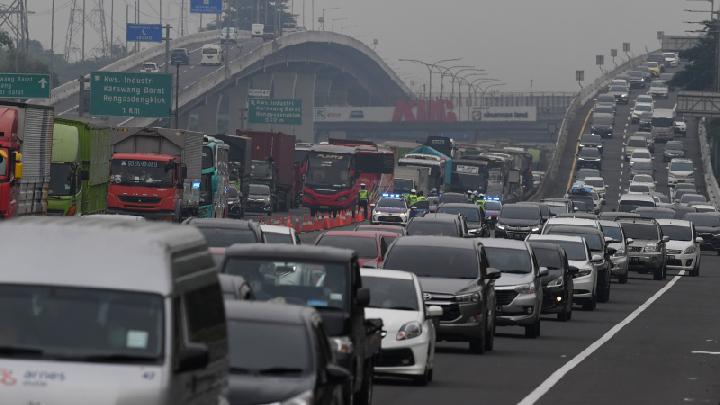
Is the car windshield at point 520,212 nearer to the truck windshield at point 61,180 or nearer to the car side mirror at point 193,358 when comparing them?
the truck windshield at point 61,180

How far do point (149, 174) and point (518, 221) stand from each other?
38.1 feet

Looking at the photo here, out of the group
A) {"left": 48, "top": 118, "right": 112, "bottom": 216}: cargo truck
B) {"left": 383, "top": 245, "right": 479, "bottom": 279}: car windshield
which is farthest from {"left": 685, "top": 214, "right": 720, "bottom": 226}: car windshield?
{"left": 383, "top": 245, "right": 479, "bottom": 279}: car windshield

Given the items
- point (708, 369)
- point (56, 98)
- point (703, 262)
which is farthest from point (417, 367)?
point (56, 98)

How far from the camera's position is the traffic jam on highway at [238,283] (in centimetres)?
991

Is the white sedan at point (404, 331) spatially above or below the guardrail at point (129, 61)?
below

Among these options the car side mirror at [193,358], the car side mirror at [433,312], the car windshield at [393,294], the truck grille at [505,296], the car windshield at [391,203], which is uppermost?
the car side mirror at [193,358]

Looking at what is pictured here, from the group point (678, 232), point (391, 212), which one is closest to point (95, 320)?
point (678, 232)

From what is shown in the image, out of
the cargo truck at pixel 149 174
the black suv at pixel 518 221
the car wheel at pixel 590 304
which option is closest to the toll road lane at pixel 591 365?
the car wheel at pixel 590 304

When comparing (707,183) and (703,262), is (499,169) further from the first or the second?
(703,262)

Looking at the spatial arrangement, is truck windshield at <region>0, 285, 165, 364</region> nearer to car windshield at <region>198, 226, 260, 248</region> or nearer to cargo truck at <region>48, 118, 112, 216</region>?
car windshield at <region>198, 226, 260, 248</region>

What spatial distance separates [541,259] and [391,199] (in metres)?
43.4

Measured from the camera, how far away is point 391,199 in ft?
250

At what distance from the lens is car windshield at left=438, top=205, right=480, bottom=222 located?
57281mm

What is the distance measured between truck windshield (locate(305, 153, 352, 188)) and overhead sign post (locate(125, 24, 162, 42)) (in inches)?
2193
